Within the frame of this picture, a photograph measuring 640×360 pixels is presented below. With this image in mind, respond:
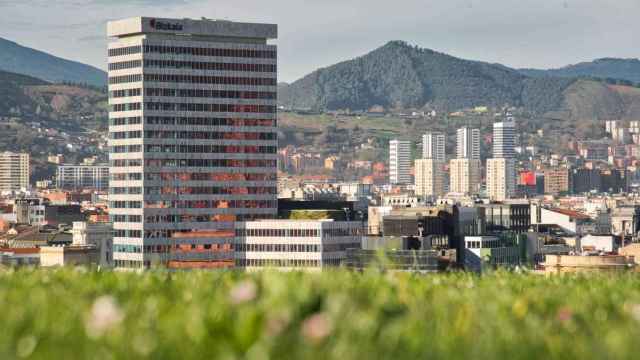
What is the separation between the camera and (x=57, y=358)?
1641 cm

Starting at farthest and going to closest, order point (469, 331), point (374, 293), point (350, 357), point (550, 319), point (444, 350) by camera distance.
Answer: point (374, 293), point (550, 319), point (469, 331), point (444, 350), point (350, 357)

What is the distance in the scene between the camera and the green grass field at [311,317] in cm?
1741

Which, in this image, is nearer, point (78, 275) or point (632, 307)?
point (632, 307)

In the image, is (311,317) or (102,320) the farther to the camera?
(311,317)

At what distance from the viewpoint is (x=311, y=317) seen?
19.9m

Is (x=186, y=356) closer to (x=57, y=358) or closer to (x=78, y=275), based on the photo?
(x=57, y=358)

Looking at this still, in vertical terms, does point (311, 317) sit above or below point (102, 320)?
below

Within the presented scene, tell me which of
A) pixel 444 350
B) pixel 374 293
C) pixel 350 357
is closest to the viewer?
pixel 350 357

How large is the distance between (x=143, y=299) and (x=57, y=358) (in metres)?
6.69

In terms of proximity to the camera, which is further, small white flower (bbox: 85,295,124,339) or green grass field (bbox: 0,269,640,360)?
small white flower (bbox: 85,295,124,339)

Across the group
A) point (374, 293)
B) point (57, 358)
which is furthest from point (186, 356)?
point (374, 293)

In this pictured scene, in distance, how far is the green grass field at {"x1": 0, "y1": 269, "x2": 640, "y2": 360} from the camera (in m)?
17.4

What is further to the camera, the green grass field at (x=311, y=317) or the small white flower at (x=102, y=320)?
the small white flower at (x=102, y=320)

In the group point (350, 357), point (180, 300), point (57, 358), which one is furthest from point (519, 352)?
point (180, 300)
